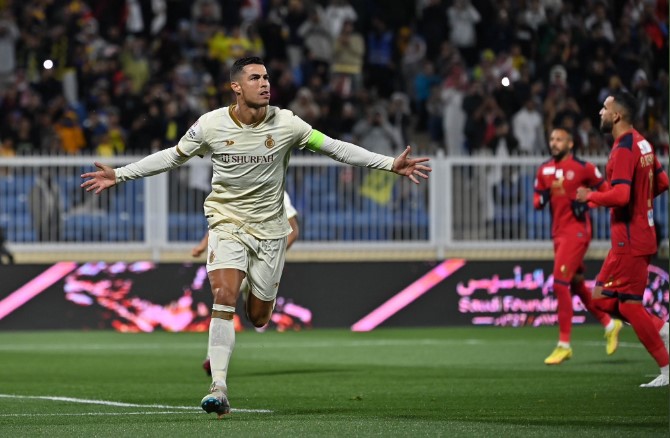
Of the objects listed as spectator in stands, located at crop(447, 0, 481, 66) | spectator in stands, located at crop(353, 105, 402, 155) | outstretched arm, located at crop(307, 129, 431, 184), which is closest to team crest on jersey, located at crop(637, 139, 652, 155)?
outstretched arm, located at crop(307, 129, 431, 184)

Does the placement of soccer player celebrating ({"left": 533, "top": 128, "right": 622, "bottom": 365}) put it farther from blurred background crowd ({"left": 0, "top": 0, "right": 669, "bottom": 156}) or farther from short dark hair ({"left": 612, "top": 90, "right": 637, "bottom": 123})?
blurred background crowd ({"left": 0, "top": 0, "right": 669, "bottom": 156})

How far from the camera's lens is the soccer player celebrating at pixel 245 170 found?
405 inches

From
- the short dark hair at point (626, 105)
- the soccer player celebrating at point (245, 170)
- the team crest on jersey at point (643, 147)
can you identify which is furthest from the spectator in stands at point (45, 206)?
the team crest on jersey at point (643, 147)

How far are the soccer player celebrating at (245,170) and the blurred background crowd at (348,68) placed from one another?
1056cm

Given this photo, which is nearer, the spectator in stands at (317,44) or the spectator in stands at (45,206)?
the spectator in stands at (45,206)

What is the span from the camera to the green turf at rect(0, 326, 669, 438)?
9.54 metres

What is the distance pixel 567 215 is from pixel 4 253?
308 inches

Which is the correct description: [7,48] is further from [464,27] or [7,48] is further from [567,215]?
[567,215]

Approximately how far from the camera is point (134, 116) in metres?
22.8

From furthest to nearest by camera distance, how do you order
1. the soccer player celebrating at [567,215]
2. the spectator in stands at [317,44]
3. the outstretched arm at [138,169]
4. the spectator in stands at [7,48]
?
the spectator in stands at [317,44], the spectator in stands at [7,48], the soccer player celebrating at [567,215], the outstretched arm at [138,169]

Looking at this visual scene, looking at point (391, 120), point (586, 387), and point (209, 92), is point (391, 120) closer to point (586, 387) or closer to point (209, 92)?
point (209, 92)

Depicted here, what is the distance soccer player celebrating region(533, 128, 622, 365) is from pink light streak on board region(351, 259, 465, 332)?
14.8 ft

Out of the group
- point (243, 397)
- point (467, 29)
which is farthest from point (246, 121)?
point (467, 29)

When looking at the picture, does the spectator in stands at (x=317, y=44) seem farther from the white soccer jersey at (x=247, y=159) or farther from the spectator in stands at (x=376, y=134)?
the white soccer jersey at (x=247, y=159)
